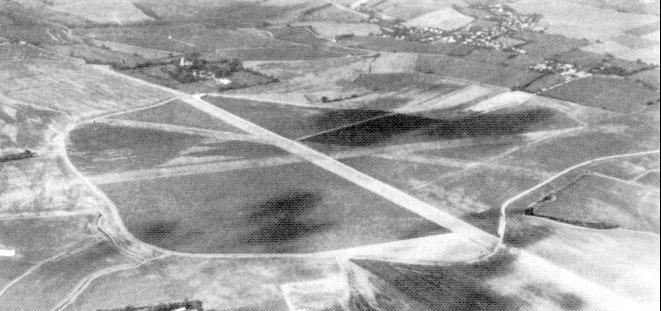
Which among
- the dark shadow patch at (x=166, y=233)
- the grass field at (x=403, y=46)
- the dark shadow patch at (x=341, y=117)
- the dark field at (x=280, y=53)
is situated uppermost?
the grass field at (x=403, y=46)

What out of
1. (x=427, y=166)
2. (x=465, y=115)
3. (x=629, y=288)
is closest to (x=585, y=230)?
(x=629, y=288)

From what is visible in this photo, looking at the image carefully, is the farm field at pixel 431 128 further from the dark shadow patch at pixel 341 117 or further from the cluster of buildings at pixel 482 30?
the cluster of buildings at pixel 482 30

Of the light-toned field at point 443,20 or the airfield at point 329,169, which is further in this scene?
the light-toned field at point 443,20

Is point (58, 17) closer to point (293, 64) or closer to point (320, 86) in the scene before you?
point (293, 64)

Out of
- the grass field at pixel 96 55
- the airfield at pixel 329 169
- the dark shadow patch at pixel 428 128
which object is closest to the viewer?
the airfield at pixel 329 169

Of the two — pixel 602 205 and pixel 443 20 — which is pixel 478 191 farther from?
pixel 443 20

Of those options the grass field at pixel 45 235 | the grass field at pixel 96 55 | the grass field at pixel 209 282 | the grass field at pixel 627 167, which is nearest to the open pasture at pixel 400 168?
the grass field at pixel 627 167

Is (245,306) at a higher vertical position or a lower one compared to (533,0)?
lower

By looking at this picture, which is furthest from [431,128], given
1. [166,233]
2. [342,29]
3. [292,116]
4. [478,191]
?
[342,29]
